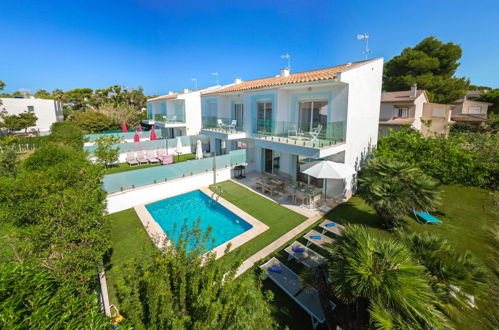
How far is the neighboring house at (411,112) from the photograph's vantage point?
2662cm

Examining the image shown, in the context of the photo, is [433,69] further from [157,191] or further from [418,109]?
[157,191]

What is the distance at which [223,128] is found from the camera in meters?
18.7

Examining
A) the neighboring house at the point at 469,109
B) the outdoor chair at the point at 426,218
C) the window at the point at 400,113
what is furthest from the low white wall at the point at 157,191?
the neighboring house at the point at 469,109

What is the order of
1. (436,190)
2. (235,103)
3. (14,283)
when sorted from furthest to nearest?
(235,103) < (436,190) < (14,283)

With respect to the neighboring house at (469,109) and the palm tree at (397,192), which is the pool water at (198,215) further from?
the neighboring house at (469,109)

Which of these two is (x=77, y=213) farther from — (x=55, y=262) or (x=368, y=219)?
(x=368, y=219)

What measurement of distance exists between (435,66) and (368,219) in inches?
1512

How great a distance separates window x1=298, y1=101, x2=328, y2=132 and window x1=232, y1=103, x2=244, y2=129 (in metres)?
6.26

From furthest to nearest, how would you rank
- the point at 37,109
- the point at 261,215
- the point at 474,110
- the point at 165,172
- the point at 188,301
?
1. the point at 37,109
2. the point at 474,110
3. the point at 165,172
4. the point at 261,215
5. the point at 188,301

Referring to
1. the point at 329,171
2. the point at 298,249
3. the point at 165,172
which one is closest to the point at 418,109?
the point at 329,171

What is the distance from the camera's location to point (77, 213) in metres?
5.79

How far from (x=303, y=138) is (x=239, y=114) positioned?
27.5 feet

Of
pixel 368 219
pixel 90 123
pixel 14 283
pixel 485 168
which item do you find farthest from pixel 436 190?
pixel 90 123

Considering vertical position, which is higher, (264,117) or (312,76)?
(312,76)
